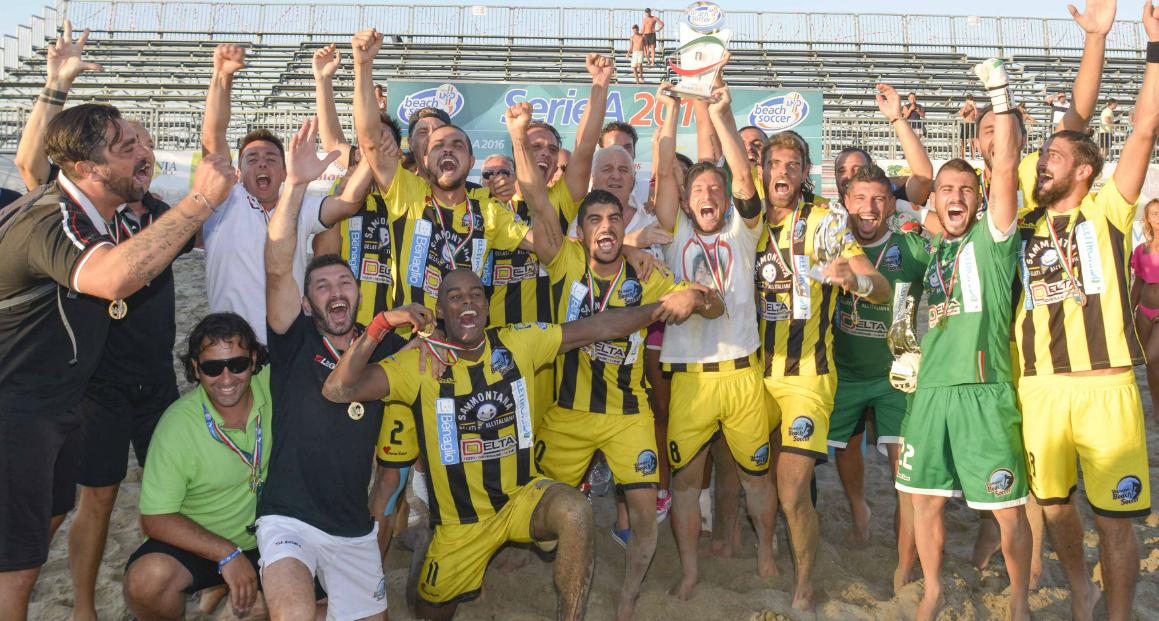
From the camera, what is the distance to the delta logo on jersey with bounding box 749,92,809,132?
595 inches

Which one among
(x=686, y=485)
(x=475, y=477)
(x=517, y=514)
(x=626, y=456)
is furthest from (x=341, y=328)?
(x=686, y=485)

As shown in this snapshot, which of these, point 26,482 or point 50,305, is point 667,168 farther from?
point 26,482

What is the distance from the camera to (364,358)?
13.2 ft

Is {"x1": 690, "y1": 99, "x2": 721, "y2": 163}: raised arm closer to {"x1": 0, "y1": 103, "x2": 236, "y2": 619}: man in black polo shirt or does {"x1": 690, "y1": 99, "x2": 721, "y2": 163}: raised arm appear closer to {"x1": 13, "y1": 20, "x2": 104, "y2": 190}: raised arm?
{"x1": 0, "y1": 103, "x2": 236, "y2": 619}: man in black polo shirt

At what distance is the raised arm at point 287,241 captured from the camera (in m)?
4.16

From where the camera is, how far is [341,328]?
4.27m

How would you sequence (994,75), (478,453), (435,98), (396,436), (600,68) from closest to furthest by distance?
1. (994,75)
2. (478,453)
3. (396,436)
4. (600,68)
5. (435,98)

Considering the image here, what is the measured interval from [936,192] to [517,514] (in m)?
2.86

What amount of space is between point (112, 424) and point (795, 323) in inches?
151

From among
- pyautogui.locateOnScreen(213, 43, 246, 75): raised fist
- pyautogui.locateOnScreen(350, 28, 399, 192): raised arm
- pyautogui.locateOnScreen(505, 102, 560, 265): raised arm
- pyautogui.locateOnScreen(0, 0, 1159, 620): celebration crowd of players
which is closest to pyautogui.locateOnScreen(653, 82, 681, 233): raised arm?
pyautogui.locateOnScreen(0, 0, 1159, 620): celebration crowd of players

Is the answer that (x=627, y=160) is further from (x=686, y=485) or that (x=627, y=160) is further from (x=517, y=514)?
(x=517, y=514)

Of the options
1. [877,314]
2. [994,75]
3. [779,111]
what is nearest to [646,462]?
[877,314]

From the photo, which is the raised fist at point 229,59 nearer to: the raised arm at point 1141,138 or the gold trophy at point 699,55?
the gold trophy at point 699,55

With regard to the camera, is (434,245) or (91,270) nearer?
(91,270)
